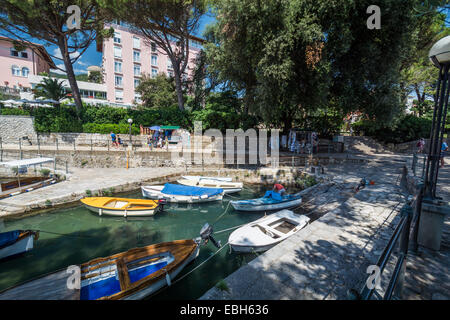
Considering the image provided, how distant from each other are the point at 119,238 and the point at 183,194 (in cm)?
421

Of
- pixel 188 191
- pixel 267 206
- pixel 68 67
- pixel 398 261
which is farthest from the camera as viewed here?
pixel 68 67

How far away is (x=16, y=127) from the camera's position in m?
20.9

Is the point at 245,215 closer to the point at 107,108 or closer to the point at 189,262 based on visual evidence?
the point at 189,262

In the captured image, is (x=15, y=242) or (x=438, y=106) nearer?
(x=438, y=106)

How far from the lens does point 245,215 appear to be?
1114 centimetres

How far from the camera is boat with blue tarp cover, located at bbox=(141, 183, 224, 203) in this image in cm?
1238

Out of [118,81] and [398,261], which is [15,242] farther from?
[118,81]

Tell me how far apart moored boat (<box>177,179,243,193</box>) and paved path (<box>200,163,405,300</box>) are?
25.3ft

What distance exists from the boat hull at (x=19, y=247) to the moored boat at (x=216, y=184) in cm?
883

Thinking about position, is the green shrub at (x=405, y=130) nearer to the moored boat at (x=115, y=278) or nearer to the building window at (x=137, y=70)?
the moored boat at (x=115, y=278)

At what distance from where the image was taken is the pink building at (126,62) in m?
37.5

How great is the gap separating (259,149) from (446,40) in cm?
1803

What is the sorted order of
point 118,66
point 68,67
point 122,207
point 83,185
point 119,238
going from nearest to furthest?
point 119,238
point 122,207
point 83,185
point 68,67
point 118,66

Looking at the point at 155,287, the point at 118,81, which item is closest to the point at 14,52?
the point at 118,81
